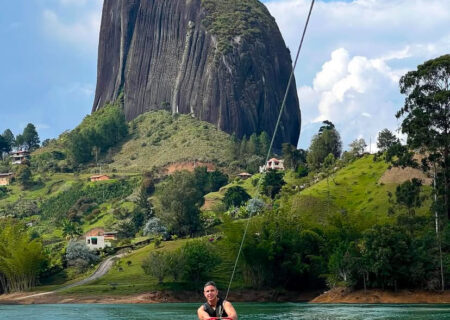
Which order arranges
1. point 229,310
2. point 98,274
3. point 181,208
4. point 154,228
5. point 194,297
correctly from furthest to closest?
point 154,228
point 181,208
point 98,274
point 194,297
point 229,310

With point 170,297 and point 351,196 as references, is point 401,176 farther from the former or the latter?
point 170,297

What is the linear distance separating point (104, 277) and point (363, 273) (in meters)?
41.0

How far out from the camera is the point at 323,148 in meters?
165

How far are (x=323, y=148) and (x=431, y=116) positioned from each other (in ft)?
232

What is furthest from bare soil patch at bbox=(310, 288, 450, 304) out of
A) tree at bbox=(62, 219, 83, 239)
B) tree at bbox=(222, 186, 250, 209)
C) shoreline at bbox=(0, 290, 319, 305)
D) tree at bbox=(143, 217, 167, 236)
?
tree at bbox=(62, 219, 83, 239)

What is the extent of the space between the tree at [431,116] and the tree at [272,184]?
64851 millimetres

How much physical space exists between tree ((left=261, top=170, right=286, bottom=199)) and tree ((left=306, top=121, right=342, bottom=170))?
24.6 ft

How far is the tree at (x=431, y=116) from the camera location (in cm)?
9356

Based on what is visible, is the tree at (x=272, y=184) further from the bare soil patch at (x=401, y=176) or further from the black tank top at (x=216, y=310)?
the black tank top at (x=216, y=310)

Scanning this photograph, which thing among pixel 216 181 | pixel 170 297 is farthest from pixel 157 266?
pixel 216 181

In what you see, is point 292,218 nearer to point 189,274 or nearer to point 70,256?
point 189,274

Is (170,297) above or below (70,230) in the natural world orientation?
below

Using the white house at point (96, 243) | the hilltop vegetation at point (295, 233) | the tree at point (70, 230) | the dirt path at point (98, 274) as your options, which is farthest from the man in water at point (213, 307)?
the tree at point (70, 230)

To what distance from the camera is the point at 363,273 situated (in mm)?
93312
